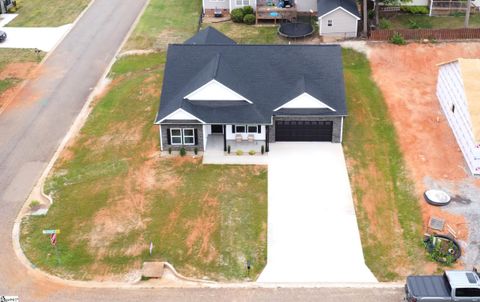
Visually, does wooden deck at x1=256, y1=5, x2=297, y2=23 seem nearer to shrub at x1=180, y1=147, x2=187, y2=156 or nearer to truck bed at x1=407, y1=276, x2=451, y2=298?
shrub at x1=180, y1=147, x2=187, y2=156

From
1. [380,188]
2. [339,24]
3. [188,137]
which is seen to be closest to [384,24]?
[339,24]

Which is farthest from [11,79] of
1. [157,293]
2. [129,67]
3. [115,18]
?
[157,293]


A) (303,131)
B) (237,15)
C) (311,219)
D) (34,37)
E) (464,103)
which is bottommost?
(311,219)

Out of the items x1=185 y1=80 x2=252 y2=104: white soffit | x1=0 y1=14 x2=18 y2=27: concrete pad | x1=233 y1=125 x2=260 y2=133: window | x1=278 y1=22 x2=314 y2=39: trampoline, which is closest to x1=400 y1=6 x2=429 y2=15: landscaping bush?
x1=278 y1=22 x2=314 y2=39: trampoline

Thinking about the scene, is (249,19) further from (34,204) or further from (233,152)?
(34,204)

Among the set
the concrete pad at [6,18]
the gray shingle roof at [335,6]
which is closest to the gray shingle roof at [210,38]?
the gray shingle roof at [335,6]

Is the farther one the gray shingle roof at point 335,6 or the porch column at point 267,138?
the gray shingle roof at point 335,6

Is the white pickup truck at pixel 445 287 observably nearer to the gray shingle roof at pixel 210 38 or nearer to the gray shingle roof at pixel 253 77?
the gray shingle roof at pixel 253 77
